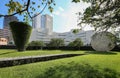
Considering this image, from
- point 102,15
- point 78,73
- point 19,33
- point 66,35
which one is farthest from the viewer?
point 66,35

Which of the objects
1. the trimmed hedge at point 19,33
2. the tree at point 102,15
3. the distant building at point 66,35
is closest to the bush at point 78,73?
the tree at point 102,15

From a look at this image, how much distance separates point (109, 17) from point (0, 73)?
8.48 meters

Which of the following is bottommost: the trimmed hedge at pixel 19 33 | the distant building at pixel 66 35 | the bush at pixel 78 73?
the bush at pixel 78 73

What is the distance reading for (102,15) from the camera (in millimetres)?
13633

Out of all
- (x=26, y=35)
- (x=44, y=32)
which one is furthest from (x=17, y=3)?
(x=44, y=32)

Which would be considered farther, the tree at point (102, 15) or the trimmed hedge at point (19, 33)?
the trimmed hedge at point (19, 33)

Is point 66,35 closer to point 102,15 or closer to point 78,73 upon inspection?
point 102,15

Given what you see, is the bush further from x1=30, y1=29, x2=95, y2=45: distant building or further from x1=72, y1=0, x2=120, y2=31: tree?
x1=30, y1=29, x2=95, y2=45: distant building

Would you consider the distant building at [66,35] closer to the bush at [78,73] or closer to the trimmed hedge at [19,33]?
the trimmed hedge at [19,33]

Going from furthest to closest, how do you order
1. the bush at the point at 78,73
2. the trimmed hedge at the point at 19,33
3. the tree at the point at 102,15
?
the trimmed hedge at the point at 19,33 → the tree at the point at 102,15 → the bush at the point at 78,73

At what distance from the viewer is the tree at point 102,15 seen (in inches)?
500

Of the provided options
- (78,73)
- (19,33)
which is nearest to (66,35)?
(19,33)

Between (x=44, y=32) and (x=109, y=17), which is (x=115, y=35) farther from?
(x=44, y=32)

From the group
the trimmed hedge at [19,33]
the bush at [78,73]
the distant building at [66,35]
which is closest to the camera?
the bush at [78,73]
